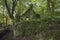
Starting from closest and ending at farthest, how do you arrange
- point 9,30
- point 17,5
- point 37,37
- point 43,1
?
point 37,37, point 17,5, point 9,30, point 43,1

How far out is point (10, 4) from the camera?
18.9 m

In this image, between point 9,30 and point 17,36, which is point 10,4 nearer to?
point 17,36

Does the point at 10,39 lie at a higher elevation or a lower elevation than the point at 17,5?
lower

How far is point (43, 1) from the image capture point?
2525 cm

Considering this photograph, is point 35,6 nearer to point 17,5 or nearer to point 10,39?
point 17,5

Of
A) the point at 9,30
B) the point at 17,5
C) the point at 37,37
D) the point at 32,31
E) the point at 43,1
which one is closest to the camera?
the point at 37,37

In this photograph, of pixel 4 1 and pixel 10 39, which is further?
pixel 10 39

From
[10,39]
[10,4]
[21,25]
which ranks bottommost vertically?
[10,39]

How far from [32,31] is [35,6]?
7.92 meters

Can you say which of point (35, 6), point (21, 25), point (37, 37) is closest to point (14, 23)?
point (21, 25)

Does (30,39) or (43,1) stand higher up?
(43,1)

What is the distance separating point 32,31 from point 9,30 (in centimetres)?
553

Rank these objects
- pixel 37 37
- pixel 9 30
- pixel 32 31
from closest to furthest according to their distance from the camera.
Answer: pixel 37 37
pixel 32 31
pixel 9 30

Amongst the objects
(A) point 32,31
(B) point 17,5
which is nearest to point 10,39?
(A) point 32,31
